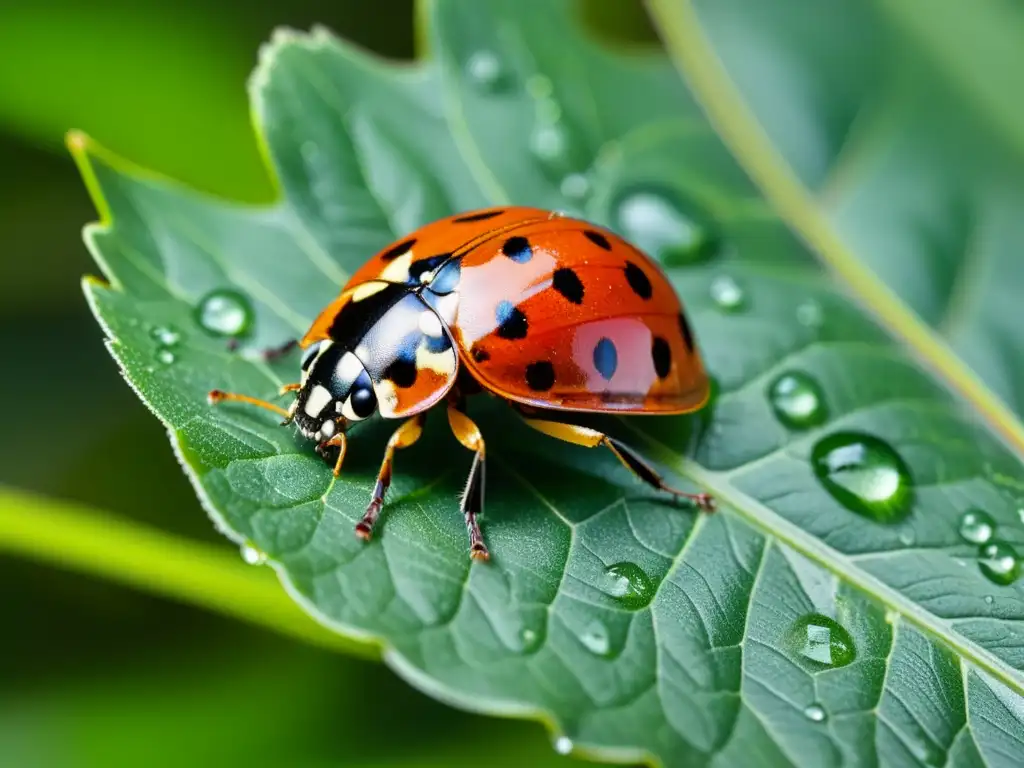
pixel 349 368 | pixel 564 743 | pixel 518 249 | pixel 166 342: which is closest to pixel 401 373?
pixel 349 368

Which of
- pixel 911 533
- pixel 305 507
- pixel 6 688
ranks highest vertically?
pixel 911 533

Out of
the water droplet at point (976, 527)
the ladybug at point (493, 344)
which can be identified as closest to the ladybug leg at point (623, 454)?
the ladybug at point (493, 344)

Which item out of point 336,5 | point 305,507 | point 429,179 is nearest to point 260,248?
point 429,179

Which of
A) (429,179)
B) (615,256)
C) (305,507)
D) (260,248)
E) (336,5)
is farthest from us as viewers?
(336,5)

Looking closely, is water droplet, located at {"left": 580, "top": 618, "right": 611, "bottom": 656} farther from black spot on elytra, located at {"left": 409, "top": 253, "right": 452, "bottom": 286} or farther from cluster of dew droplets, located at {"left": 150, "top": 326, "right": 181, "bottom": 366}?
cluster of dew droplets, located at {"left": 150, "top": 326, "right": 181, "bottom": 366}

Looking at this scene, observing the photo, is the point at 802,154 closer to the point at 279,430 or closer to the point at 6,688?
the point at 279,430

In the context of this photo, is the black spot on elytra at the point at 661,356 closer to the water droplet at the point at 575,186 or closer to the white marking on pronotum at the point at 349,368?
the white marking on pronotum at the point at 349,368

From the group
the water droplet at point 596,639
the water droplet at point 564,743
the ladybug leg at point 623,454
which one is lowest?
the water droplet at point 564,743

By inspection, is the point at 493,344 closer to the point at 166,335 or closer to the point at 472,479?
the point at 472,479
